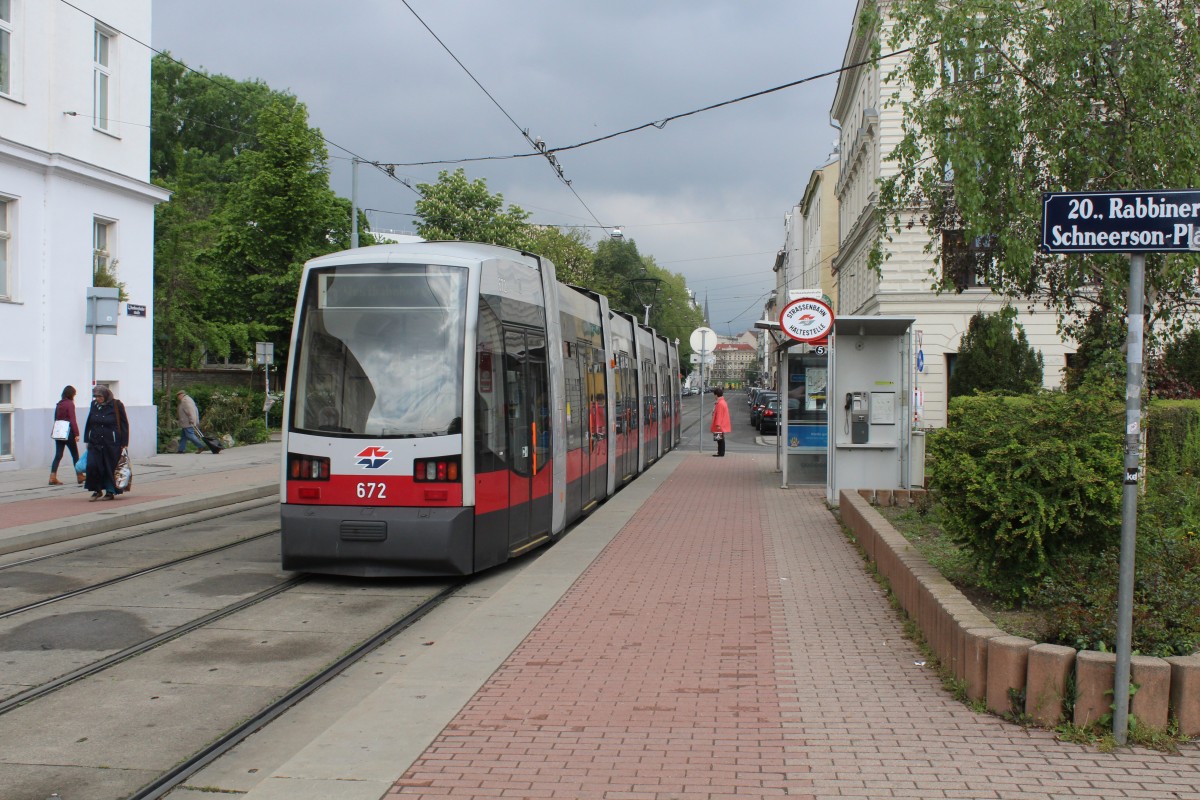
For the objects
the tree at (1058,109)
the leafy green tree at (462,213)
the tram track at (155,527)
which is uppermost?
the leafy green tree at (462,213)

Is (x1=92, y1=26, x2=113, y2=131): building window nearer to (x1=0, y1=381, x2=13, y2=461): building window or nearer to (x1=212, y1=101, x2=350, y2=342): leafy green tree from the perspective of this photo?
(x1=0, y1=381, x2=13, y2=461): building window

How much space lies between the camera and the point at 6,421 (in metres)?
21.2

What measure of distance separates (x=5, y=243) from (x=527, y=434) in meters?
14.9

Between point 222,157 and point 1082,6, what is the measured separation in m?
52.6

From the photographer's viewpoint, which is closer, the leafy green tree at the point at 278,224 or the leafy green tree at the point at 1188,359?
the leafy green tree at the point at 1188,359

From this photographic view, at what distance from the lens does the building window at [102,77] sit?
23797 millimetres

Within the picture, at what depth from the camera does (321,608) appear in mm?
9320

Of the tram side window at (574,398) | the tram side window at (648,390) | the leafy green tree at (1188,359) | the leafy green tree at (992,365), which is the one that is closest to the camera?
the tram side window at (574,398)

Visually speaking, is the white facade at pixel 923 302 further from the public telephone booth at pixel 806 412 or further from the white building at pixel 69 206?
the white building at pixel 69 206

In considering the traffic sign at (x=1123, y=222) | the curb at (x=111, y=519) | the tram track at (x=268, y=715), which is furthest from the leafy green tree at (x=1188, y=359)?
the traffic sign at (x=1123, y=222)

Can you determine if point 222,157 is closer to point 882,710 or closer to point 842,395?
point 842,395

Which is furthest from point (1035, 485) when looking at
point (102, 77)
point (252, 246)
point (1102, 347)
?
point (252, 246)

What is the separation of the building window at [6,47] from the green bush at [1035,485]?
20.3 metres

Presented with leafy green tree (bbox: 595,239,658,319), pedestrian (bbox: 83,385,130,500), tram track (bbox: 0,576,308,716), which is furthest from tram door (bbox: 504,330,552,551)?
leafy green tree (bbox: 595,239,658,319)
